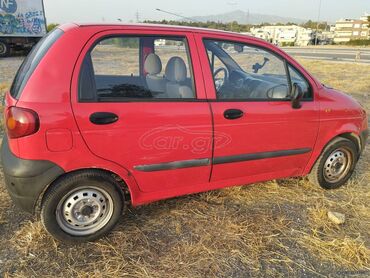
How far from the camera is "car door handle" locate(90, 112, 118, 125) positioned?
2.65 m

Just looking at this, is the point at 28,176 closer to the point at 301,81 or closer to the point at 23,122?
the point at 23,122

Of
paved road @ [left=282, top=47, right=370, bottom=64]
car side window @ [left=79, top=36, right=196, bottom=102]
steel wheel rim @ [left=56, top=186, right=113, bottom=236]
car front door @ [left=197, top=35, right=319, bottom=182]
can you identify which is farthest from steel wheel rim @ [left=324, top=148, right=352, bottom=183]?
paved road @ [left=282, top=47, right=370, bottom=64]

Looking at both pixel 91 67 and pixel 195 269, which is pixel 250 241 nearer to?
pixel 195 269

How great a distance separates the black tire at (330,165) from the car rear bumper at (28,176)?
2820mm

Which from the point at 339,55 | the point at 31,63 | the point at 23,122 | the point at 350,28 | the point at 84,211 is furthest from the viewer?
the point at 350,28

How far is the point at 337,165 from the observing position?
4.23 m

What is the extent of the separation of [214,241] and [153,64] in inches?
66.4

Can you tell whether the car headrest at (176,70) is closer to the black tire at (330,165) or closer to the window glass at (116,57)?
the window glass at (116,57)

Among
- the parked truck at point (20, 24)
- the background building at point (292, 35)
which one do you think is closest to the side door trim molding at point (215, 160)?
the parked truck at point (20, 24)

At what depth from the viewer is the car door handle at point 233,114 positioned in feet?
10.3

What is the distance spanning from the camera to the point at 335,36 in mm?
85188

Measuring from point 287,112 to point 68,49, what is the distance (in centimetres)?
211

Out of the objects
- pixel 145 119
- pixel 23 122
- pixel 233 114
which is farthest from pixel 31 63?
pixel 233 114

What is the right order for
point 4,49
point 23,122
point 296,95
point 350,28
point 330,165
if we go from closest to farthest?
1. point 23,122
2. point 296,95
3. point 330,165
4. point 4,49
5. point 350,28
